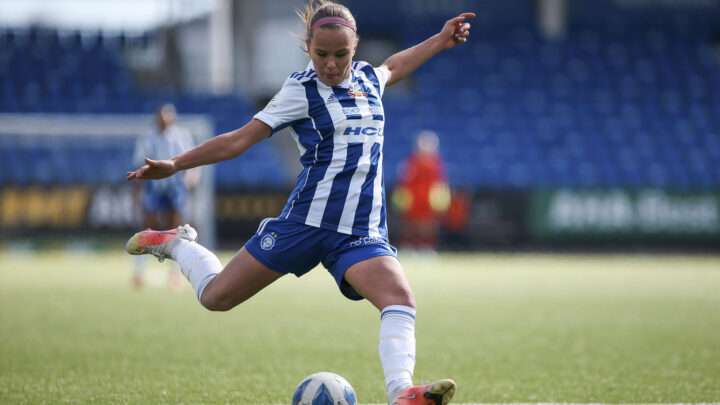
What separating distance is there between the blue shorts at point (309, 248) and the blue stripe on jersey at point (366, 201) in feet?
0.19

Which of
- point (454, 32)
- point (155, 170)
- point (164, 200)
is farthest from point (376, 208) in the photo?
point (164, 200)

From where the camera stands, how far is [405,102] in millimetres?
24703

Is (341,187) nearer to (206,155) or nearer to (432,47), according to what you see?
(206,155)

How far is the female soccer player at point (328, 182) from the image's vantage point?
380cm

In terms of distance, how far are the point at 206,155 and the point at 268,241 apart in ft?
1.73

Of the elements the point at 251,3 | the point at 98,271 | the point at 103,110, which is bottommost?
the point at 98,271

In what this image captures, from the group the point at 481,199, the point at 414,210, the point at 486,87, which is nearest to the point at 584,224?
the point at 481,199

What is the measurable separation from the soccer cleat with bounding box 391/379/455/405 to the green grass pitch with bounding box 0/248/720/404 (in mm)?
1026

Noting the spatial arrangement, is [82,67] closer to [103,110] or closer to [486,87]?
[103,110]

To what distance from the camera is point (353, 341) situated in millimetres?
6570

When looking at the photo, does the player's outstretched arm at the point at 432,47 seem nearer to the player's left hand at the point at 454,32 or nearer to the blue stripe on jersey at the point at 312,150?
the player's left hand at the point at 454,32

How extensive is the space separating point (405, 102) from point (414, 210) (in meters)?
7.98

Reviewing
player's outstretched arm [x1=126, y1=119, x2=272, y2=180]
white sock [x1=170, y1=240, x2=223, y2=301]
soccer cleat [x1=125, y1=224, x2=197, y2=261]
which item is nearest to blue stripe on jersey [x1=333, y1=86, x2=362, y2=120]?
player's outstretched arm [x1=126, y1=119, x2=272, y2=180]

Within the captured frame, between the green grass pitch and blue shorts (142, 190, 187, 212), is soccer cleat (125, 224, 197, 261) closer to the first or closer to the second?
the green grass pitch
